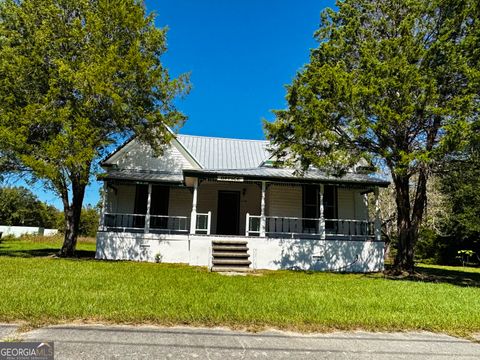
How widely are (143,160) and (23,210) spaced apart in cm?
4570

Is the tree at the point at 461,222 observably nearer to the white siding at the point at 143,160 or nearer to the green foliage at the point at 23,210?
the white siding at the point at 143,160

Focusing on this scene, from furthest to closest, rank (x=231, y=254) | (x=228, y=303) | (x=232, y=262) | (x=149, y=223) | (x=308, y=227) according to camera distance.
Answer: (x=308, y=227)
(x=149, y=223)
(x=231, y=254)
(x=232, y=262)
(x=228, y=303)

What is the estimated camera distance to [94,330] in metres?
4.21

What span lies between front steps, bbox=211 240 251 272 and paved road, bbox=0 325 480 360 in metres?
7.41

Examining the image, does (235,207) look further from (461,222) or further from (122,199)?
(461,222)

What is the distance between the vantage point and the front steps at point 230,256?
39.4 feet

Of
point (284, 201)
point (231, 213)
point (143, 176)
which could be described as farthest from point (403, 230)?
point (143, 176)

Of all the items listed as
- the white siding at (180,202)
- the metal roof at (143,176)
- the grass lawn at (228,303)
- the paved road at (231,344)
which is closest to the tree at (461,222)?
the white siding at (180,202)

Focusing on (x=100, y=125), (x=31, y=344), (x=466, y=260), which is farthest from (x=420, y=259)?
(x=31, y=344)

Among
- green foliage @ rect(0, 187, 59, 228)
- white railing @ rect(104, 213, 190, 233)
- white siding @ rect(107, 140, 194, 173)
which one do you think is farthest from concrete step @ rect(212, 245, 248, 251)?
green foliage @ rect(0, 187, 59, 228)

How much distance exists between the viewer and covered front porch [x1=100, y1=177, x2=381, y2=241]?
14992mm

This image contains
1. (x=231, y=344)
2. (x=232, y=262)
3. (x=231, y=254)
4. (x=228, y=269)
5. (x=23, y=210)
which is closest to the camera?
(x=231, y=344)

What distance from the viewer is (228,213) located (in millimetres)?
16656

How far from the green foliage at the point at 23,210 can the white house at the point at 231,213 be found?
136ft
